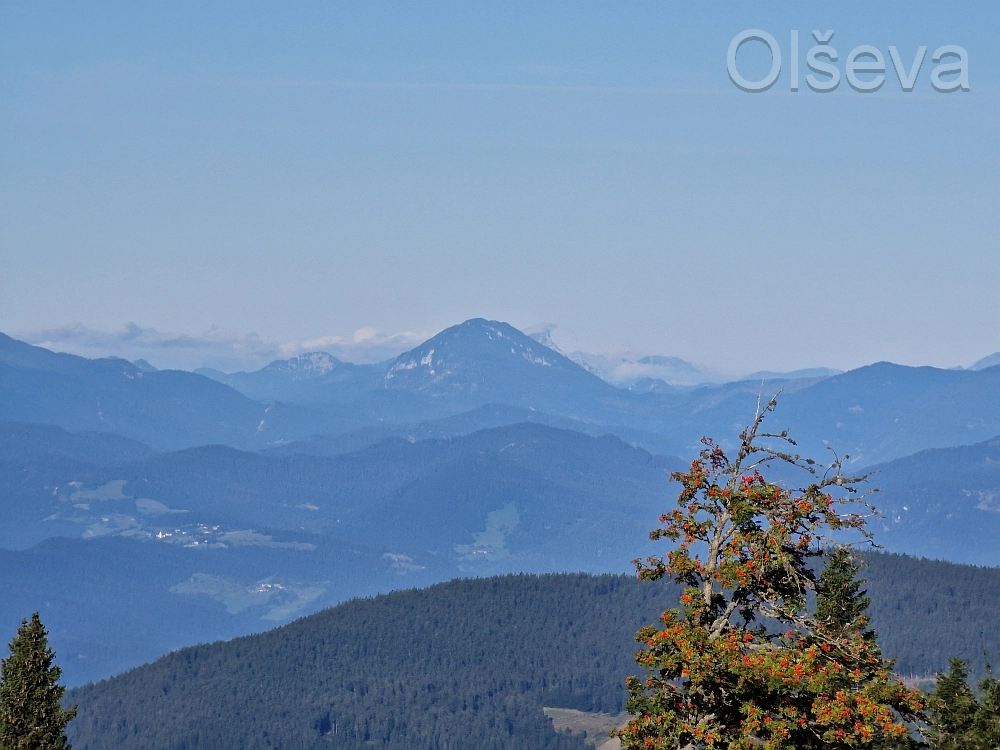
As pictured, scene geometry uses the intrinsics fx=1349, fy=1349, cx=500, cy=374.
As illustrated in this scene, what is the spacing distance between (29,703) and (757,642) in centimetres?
2633

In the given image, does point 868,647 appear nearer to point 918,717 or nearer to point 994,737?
point 918,717

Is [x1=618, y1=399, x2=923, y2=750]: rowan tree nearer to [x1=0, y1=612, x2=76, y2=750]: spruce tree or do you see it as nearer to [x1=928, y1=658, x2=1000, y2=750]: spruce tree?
[x1=928, y1=658, x2=1000, y2=750]: spruce tree

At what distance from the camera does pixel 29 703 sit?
46375 mm

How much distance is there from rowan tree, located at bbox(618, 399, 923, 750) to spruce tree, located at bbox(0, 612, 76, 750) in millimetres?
22348

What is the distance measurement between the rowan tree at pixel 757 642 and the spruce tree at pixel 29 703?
2235 cm

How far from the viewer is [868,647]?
3412 cm

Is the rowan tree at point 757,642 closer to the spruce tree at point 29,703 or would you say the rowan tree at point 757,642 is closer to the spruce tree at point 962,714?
the spruce tree at point 962,714

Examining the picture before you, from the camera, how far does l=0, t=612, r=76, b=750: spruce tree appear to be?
46062 mm

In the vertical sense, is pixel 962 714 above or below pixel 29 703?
below

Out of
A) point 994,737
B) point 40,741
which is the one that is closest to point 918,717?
point 994,737

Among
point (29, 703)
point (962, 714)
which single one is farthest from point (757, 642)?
point (962, 714)

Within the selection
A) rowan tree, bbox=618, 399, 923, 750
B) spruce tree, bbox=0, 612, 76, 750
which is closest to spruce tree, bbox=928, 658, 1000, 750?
rowan tree, bbox=618, 399, 923, 750

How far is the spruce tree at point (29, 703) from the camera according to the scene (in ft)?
151

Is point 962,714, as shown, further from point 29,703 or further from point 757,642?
point 29,703
